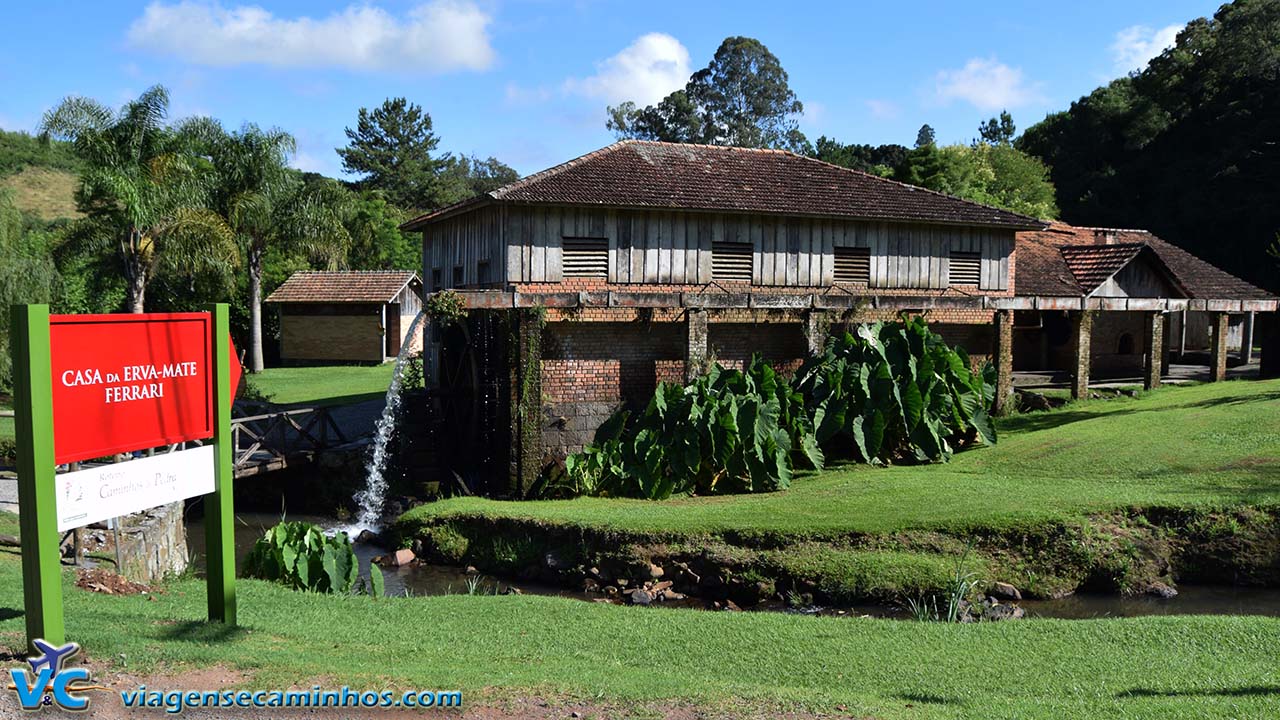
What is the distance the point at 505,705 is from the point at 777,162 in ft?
64.3

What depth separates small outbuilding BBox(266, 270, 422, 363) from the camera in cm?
4103

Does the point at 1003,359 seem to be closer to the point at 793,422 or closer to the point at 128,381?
the point at 793,422

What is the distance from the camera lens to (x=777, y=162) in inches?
952

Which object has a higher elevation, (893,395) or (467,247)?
(467,247)

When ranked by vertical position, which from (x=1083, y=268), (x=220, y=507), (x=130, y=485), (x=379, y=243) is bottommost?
(x=220, y=507)

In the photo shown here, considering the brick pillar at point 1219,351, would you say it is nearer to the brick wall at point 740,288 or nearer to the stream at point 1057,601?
the brick wall at point 740,288

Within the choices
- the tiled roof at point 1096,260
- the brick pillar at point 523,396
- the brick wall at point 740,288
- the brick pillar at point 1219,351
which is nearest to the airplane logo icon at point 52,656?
the brick pillar at point 523,396

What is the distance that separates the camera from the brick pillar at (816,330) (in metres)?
20.5

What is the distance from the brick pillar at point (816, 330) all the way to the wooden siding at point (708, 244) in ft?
6.22

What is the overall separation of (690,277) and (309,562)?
11994 mm

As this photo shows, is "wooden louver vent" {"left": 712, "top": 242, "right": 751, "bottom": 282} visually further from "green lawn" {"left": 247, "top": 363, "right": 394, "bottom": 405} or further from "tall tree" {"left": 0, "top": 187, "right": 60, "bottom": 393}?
"tall tree" {"left": 0, "top": 187, "right": 60, "bottom": 393}

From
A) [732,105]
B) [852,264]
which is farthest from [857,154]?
[852,264]

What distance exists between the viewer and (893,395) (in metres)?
18.4

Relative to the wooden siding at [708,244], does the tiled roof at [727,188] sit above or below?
above
